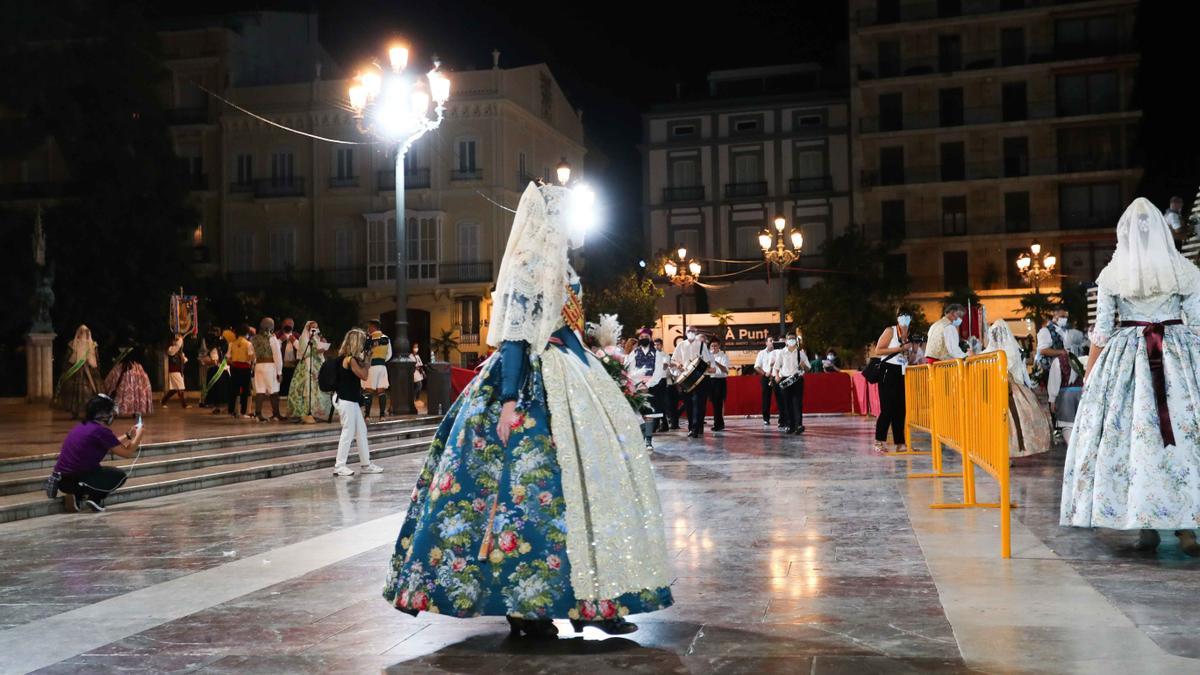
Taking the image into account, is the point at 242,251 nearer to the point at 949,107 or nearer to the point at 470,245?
the point at 470,245

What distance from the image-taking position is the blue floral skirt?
448 centimetres

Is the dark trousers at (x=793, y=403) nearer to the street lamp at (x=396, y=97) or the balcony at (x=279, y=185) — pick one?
the street lamp at (x=396, y=97)

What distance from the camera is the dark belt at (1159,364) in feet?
21.1

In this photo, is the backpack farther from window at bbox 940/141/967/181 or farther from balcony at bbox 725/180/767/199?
balcony at bbox 725/180/767/199

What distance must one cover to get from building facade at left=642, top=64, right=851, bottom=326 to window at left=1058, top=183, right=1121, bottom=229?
9263 millimetres

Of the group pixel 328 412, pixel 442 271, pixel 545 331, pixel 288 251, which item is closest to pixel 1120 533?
pixel 545 331

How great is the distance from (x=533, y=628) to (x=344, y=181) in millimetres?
42314

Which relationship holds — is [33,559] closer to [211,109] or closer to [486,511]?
[486,511]

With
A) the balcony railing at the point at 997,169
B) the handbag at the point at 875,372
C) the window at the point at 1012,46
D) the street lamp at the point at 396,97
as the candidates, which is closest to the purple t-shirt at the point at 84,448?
the handbag at the point at 875,372

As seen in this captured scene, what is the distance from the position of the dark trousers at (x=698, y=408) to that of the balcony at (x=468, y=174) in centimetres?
2614

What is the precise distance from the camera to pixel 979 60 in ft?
167

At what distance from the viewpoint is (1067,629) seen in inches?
183

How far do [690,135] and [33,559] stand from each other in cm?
5003

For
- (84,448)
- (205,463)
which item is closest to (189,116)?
(205,463)
